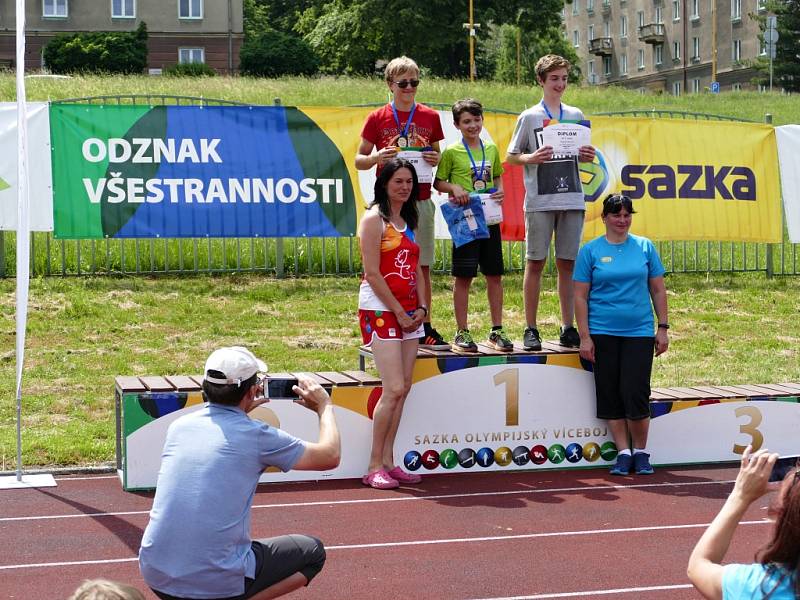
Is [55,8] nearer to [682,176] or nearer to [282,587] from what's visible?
[682,176]

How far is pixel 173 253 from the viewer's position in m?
15.3

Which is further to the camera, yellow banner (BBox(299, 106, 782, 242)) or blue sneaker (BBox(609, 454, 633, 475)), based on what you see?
yellow banner (BBox(299, 106, 782, 242))

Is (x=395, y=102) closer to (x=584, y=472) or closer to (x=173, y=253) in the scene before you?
(x=584, y=472)

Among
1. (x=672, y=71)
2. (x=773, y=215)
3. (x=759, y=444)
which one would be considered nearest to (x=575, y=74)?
(x=672, y=71)

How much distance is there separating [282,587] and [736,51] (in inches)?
2930

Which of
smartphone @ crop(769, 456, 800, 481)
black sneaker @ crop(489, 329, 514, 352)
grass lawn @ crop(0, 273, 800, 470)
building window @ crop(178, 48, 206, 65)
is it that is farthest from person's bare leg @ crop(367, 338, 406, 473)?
building window @ crop(178, 48, 206, 65)

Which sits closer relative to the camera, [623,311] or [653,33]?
[623,311]

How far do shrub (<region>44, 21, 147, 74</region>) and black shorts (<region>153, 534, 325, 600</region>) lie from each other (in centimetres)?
4731

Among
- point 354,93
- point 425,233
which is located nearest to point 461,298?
point 425,233

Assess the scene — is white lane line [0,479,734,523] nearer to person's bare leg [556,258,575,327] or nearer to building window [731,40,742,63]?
person's bare leg [556,258,575,327]

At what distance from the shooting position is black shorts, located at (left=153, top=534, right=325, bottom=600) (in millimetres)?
4762

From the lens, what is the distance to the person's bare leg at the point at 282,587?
4.85 metres

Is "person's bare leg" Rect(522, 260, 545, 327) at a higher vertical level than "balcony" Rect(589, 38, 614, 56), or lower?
lower

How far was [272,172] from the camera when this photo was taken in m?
14.2
